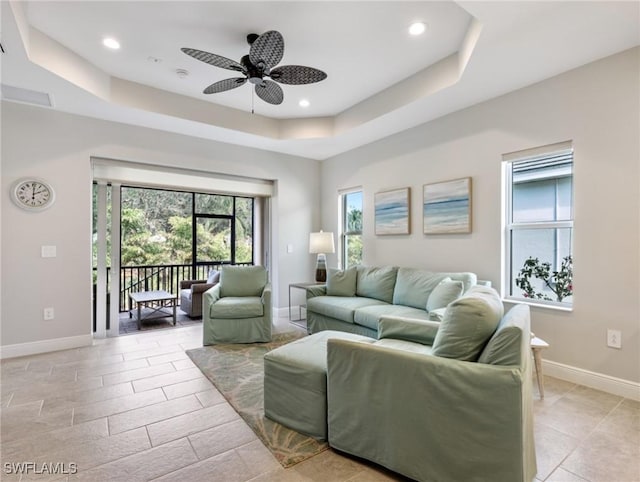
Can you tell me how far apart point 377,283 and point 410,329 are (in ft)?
5.78

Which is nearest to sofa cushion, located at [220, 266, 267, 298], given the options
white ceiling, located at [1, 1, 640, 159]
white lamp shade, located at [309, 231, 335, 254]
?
white lamp shade, located at [309, 231, 335, 254]

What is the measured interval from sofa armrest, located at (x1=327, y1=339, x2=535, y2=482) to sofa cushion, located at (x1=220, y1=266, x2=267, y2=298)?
2.70 metres

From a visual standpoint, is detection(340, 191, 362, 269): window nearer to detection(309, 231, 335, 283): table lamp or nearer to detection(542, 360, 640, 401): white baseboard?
detection(309, 231, 335, 283): table lamp

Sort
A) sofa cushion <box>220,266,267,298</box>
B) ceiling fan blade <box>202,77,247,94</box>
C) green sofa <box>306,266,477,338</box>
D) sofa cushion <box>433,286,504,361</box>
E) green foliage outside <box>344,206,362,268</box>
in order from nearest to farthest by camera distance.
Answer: sofa cushion <box>433,286,504,361</box>
ceiling fan blade <box>202,77,247,94</box>
green sofa <box>306,266,477,338</box>
sofa cushion <box>220,266,267,298</box>
green foliage outside <box>344,206,362,268</box>

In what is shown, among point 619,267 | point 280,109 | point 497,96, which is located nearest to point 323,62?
point 280,109

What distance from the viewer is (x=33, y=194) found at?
364cm

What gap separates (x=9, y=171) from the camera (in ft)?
11.6

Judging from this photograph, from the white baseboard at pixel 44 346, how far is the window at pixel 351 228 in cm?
375

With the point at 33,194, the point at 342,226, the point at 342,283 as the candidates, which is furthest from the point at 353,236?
the point at 33,194

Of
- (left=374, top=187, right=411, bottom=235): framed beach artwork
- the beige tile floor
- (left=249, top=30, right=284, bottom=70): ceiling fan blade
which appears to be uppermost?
(left=249, top=30, right=284, bottom=70): ceiling fan blade

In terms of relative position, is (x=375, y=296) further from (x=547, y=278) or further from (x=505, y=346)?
(x=505, y=346)

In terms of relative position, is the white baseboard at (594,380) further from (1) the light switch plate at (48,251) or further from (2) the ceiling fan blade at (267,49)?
(1) the light switch plate at (48,251)

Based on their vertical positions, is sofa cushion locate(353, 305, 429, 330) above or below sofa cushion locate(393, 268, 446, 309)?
below

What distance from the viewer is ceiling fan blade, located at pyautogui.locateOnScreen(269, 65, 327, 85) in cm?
259
